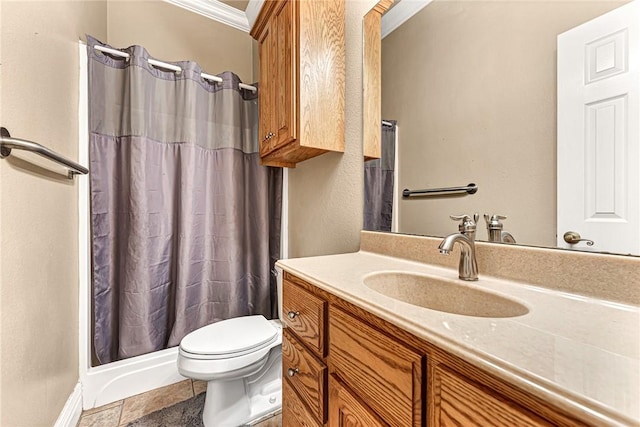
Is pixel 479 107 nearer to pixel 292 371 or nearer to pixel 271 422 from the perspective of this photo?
pixel 292 371

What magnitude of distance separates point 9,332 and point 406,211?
134 centimetres

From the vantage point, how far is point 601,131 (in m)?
0.64

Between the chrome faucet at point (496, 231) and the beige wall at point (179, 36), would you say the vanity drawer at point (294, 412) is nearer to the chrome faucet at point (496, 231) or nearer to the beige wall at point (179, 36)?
the chrome faucet at point (496, 231)

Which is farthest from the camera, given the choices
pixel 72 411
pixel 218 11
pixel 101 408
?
pixel 218 11

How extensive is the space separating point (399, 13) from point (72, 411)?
2295 mm

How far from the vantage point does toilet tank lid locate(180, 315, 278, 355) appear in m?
1.21

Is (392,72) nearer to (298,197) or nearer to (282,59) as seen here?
(282,59)

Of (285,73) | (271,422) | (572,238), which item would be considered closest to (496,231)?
(572,238)

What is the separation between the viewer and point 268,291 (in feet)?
6.29

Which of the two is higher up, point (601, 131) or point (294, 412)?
point (601, 131)

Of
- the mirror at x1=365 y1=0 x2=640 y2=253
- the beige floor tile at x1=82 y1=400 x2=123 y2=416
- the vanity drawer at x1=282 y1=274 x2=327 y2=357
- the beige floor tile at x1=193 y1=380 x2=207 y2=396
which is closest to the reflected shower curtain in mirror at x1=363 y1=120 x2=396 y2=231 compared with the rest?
the mirror at x1=365 y1=0 x2=640 y2=253

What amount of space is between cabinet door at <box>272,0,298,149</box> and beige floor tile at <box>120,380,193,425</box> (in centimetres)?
148

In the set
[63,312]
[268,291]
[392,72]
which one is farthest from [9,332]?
[392,72]

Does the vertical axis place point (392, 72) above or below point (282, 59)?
below
